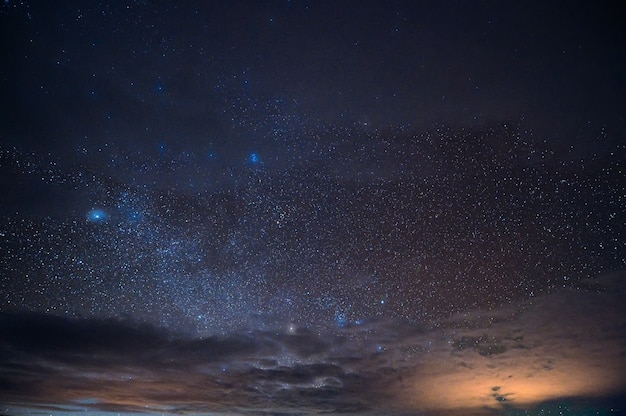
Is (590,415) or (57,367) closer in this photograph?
(57,367)

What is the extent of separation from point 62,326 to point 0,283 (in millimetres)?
3114

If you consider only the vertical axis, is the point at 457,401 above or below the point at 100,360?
below

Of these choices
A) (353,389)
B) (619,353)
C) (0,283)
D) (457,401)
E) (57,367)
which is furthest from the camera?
(457,401)

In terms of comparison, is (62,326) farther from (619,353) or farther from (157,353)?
(619,353)

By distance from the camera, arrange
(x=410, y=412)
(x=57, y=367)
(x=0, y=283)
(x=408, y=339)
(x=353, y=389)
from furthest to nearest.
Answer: (x=410, y=412)
(x=353, y=389)
(x=57, y=367)
(x=408, y=339)
(x=0, y=283)

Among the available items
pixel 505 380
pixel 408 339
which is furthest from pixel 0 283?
pixel 505 380

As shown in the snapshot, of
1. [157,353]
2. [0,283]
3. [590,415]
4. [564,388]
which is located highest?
[0,283]

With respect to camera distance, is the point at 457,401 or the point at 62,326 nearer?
the point at 62,326

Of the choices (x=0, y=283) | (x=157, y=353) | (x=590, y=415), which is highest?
(x=0, y=283)

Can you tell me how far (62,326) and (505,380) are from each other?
19.3m

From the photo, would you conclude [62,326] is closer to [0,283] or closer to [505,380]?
[0,283]

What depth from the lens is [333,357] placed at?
15.7 m

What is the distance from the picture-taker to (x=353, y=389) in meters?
20.5

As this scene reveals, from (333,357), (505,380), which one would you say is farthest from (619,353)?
(333,357)
